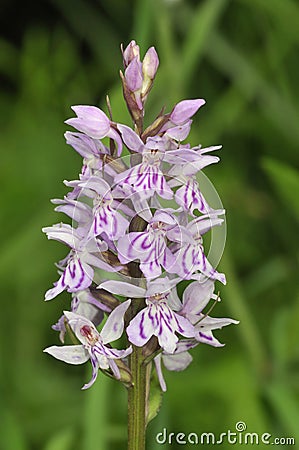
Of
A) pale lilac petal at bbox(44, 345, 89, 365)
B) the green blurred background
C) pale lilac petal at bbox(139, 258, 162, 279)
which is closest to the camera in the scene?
pale lilac petal at bbox(139, 258, 162, 279)

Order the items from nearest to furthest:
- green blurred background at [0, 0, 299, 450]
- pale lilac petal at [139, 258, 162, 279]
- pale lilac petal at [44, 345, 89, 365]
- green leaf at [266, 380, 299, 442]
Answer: pale lilac petal at [139, 258, 162, 279] < pale lilac petal at [44, 345, 89, 365] < green leaf at [266, 380, 299, 442] < green blurred background at [0, 0, 299, 450]

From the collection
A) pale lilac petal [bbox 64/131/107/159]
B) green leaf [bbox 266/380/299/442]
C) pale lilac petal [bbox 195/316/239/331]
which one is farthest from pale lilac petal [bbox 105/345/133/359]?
green leaf [bbox 266/380/299/442]

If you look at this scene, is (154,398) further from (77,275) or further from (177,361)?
(77,275)

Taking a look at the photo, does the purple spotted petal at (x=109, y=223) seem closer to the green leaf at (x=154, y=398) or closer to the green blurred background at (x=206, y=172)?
the green leaf at (x=154, y=398)

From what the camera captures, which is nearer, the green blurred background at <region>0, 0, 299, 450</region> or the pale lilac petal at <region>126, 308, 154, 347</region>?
the pale lilac petal at <region>126, 308, 154, 347</region>

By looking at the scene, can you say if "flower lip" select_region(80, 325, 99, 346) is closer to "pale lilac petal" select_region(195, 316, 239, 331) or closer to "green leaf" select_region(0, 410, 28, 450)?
"pale lilac petal" select_region(195, 316, 239, 331)

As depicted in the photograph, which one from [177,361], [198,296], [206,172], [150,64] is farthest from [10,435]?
[206,172]

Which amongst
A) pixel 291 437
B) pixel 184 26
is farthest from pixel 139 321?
pixel 184 26

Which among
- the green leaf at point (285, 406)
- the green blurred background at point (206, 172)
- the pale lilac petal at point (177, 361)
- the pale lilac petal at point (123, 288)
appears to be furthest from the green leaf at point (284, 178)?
the pale lilac petal at point (123, 288)
